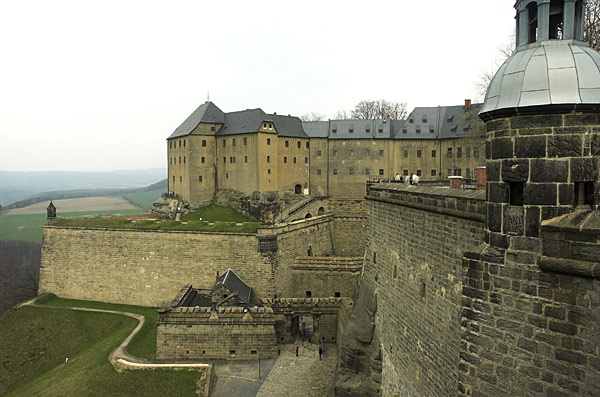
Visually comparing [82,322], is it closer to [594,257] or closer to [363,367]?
[363,367]

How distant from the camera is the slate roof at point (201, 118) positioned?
43.7 meters

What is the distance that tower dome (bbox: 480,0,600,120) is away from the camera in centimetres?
514

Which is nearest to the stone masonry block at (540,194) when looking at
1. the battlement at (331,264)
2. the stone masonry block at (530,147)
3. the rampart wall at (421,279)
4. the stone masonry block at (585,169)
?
the stone masonry block at (585,169)

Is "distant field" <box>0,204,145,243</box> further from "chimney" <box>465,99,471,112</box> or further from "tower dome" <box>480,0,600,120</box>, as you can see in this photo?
"tower dome" <box>480,0,600,120</box>

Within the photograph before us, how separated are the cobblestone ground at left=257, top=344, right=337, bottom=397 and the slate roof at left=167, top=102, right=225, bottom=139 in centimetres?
2887

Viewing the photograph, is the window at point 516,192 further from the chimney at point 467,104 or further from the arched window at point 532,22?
the chimney at point 467,104

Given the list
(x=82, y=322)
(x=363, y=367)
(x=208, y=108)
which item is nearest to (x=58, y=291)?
(x=82, y=322)

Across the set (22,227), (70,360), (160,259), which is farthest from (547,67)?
(22,227)

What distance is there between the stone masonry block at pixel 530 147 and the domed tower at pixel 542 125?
0.5 inches

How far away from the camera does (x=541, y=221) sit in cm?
527

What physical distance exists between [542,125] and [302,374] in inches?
711

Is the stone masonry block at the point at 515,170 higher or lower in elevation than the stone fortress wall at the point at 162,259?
higher

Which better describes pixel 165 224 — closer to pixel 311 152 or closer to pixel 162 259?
pixel 162 259

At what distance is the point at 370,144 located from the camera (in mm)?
43125
